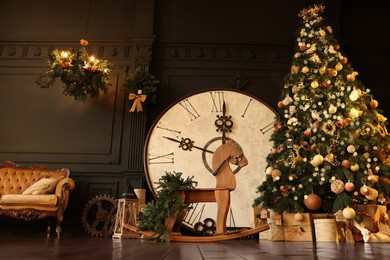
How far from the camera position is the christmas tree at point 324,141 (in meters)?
3.01

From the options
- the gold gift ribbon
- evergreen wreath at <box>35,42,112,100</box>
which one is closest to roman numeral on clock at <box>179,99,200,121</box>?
the gold gift ribbon

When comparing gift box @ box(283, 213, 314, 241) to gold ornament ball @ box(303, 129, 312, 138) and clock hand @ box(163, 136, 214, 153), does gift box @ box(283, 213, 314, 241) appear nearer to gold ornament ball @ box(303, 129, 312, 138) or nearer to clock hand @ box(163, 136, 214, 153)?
gold ornament ball @ box(303, 129, 312, 138)

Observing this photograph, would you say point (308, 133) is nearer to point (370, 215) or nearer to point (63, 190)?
point (370, 215)

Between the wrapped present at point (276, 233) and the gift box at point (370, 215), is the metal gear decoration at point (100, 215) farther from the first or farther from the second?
the gift box at point (370, 215)

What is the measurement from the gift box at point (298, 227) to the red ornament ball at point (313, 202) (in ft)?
0.35

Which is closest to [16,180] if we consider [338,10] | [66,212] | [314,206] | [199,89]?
[66,212]

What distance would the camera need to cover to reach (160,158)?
4.01 meters

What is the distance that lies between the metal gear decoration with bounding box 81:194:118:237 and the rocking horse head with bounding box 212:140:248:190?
164 centimetres

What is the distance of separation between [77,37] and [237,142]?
2746 mm

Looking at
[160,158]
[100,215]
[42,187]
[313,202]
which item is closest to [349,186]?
[313,202]

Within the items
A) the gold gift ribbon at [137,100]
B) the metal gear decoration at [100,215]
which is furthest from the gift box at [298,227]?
the gold gift ribbon at [137,100]

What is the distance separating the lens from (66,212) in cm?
408

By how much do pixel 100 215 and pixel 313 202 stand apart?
2387 millimetres

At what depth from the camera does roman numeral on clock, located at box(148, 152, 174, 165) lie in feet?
13.1
